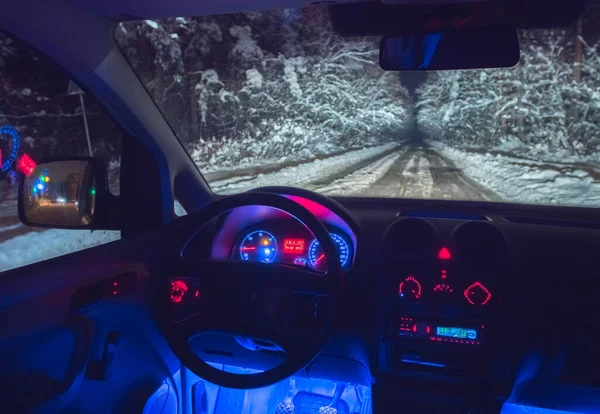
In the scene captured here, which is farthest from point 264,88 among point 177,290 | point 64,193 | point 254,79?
point 177,290

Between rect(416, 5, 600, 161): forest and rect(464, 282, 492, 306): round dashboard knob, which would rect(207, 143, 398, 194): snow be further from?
rect(464, 282, 492, 306): round dashboard knob

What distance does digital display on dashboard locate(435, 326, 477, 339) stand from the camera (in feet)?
10.1

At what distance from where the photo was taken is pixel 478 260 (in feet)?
10.2

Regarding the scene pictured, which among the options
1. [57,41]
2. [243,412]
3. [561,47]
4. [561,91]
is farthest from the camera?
[243,412]

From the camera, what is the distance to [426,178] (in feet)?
13.8

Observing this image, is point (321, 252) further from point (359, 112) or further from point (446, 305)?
point (359, 112)

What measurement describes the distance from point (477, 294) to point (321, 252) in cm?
95

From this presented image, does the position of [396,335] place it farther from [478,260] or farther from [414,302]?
[478,260]

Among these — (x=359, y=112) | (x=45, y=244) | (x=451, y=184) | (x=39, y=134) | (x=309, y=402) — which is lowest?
(x=309, y=402)

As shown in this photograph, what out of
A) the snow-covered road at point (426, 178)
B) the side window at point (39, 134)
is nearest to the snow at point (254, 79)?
the snow-covered road at point (426, 178)

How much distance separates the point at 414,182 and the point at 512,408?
1747 mm

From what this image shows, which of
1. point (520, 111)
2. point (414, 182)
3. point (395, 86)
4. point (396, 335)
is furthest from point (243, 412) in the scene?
point (520, 111)

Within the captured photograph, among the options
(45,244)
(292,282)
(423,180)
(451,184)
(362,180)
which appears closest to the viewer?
(292,282)

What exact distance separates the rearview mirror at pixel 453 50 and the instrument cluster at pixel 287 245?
3.64 ft
